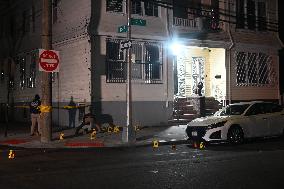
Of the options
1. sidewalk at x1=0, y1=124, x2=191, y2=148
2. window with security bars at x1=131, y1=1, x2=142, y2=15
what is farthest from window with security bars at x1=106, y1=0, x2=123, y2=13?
sidewalk at x1=0, y1=124, x2=191, y2=148

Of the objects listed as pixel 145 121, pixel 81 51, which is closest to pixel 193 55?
pixel 145 121

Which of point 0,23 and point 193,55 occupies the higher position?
point 0,23

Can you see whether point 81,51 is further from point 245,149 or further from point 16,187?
point 16,187

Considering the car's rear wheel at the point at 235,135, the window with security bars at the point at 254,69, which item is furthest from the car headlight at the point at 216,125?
the window with security bars at the point at 254,69

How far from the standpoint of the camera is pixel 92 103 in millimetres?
21312

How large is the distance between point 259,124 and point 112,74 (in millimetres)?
8488

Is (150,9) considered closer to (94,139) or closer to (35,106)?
(35,106)

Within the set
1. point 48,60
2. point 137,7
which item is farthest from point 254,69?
point 48,60

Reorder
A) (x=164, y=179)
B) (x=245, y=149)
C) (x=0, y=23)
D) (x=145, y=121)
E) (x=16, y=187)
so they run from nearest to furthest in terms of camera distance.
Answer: (x=16, y=187) < (x=164, y=179) < (x=245, y=149) < (x=145, y=121) < (x=0, y=23)

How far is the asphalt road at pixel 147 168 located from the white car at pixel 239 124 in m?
0.54

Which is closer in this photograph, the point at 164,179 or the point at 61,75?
the point at 164,179

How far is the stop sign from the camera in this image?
16.1m

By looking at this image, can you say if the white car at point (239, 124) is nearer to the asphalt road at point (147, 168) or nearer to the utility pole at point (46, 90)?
the asphalt road at point (147, 168)

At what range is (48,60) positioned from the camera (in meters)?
16.2
